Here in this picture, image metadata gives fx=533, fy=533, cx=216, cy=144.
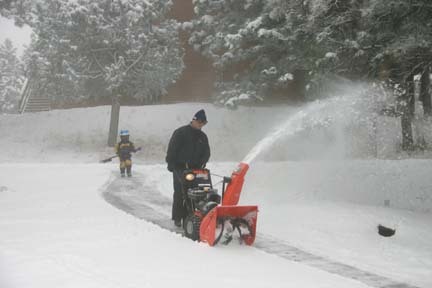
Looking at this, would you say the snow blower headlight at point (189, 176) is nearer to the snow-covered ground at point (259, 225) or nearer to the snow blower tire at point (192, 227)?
the snow blower tire at point (192, 227)

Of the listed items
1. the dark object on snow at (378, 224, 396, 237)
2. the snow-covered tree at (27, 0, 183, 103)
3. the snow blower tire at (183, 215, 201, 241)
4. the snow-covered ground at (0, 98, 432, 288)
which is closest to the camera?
the snow-covered ground at (0, 98, 432, 288)

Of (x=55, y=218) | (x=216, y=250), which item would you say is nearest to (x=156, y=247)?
(x=216, y=250)

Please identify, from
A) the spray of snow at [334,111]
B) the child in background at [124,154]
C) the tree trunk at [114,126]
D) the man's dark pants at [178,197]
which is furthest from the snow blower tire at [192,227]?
the tree trunk at [114,126]

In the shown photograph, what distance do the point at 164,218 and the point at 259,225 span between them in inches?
74.2

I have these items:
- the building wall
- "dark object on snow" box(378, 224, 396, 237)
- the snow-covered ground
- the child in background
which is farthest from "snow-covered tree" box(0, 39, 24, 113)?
"dark object on snow" box(378, 224, 396, 237)

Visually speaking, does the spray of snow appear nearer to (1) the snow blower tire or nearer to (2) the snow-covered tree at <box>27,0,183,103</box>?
(1) the snow blower tire

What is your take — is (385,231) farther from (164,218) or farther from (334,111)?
(334,111)

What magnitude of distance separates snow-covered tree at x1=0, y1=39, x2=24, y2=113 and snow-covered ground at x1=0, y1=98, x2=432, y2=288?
44887 mm

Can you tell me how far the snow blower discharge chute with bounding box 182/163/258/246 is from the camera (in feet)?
25.4

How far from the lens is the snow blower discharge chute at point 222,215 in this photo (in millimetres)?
7754

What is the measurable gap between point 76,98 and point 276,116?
420 inches

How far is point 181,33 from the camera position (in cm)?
3155

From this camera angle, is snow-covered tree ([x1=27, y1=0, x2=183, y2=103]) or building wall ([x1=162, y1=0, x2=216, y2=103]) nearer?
snow-covered tree ([x1=27, y1=0, x2=183, y2=103])

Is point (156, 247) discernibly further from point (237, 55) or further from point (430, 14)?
point (237, 55)
